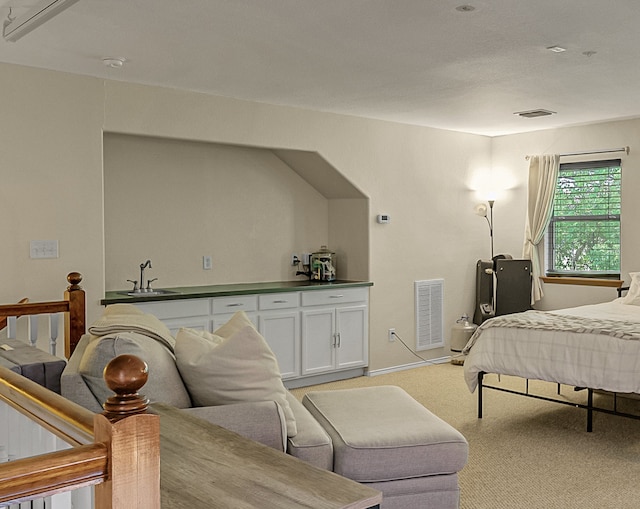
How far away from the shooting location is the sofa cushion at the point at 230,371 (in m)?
2.84

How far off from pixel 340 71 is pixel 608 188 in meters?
3.73

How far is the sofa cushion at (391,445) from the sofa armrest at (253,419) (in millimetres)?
355

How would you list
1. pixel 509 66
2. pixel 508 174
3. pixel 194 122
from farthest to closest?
pixel 508 174 → pixel 194 122 → pixel 509 66

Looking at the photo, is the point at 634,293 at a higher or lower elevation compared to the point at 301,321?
higher

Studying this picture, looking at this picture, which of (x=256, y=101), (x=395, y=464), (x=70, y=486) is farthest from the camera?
(x=256, y=101)

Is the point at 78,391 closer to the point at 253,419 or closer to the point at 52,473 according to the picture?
the point at 253,419

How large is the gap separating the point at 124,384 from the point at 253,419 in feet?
5.59

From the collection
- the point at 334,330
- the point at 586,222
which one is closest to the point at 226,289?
the point at 334,330

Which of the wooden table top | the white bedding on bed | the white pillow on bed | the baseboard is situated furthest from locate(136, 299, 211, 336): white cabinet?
the white pillow on bed

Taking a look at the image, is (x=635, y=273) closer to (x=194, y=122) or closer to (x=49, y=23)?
(x=194, y=122)

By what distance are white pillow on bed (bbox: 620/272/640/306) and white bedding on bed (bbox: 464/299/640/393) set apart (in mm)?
921

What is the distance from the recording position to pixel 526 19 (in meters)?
3.51

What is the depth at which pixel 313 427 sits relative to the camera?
3.04m

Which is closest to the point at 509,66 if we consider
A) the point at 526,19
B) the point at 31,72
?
the point at 526,19
